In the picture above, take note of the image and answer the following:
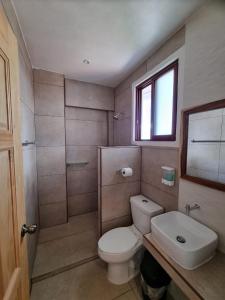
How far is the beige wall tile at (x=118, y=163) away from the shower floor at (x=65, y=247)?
0.95 meters

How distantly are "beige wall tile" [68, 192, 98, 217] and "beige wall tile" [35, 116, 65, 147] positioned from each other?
109cm

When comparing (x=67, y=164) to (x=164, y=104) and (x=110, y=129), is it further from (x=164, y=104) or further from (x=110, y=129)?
(x=164, y=104)

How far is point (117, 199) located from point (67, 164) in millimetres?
1174

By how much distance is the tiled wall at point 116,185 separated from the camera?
1721 mm

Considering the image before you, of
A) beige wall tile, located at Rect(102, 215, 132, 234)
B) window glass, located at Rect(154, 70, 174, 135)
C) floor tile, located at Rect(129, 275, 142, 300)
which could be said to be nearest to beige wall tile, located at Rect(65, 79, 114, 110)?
window glass, located at Rect(154, 70, 174, 135)

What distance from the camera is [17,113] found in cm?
78

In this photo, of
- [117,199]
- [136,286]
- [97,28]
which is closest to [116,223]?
[117,199]

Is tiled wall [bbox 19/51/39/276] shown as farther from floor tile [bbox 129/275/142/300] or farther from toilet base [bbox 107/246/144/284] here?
floor tile [bbox 129/275/142/300]

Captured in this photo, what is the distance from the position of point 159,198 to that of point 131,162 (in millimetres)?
564

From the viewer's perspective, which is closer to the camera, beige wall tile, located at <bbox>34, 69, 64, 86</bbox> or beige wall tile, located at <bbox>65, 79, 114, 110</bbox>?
beige wall tile, located at <bbox>34, 69, 64, 86</bbox>

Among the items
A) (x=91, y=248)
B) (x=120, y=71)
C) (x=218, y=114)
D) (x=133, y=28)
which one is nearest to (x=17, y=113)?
(x=133, y=28)

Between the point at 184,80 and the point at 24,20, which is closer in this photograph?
the point at 24,20

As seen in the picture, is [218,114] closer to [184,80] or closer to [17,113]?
[184,80]

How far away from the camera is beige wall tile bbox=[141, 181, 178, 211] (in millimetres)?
1459
